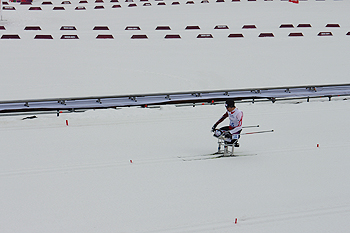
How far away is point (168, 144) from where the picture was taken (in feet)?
38.0

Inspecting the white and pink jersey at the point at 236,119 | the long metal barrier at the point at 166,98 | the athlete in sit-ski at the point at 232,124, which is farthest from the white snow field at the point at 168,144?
the white and pink jersey at the point at 236,119

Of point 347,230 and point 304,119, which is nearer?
point 347,230

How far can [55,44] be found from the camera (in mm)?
24375

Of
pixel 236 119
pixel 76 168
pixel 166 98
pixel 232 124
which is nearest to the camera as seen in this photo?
pixel 76 168

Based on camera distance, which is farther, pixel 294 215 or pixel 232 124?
pixel 232 124

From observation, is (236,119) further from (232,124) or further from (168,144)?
(168,144)

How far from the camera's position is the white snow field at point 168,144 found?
769cm

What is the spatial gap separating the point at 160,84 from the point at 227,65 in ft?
16.5

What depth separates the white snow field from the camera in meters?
7.69

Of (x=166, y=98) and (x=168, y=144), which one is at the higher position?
(x=166, y=98)

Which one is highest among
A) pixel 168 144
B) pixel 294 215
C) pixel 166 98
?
pixel 166 98

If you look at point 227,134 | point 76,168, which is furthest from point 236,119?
point 76,168

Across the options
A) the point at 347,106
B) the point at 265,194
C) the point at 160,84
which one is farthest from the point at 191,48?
the point at 265,194

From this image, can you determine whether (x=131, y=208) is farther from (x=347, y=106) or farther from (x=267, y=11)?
(x=267, y=11)
